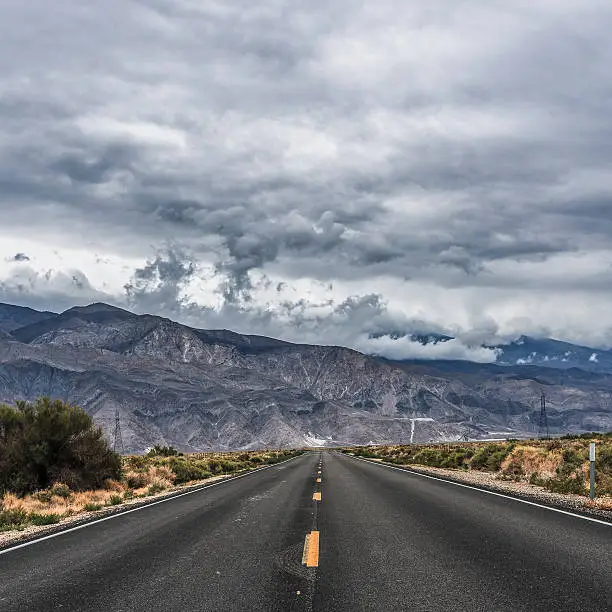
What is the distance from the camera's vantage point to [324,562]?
8.43m

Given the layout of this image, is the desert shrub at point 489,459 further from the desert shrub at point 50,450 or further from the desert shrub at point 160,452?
the desert shrub at point 160,452

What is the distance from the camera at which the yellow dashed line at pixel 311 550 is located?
8.41m

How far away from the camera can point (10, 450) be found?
932 inches

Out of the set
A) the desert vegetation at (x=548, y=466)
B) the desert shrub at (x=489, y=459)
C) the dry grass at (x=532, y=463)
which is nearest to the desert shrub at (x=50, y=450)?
the desert vegetation at (x=548, y=466)

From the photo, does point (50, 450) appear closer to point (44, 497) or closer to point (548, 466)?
point (44, 497)

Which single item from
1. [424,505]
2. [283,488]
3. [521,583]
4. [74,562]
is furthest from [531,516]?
[283,488]

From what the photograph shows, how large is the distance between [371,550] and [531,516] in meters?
5.01

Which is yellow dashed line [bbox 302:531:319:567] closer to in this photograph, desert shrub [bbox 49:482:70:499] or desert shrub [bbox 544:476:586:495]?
desert shrub [bbox 544:476:586:495]

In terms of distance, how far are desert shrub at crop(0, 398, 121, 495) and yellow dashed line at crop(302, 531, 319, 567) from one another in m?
16.0

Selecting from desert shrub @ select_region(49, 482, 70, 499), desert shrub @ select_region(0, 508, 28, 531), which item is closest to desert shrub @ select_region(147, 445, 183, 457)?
desert shrub @ select_region(49, 482, 70, 499)

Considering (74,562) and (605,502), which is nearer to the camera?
(74,562)

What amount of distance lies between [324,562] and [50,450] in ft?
64.5

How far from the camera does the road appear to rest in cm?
664

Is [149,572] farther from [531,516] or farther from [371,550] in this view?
[531,516]
